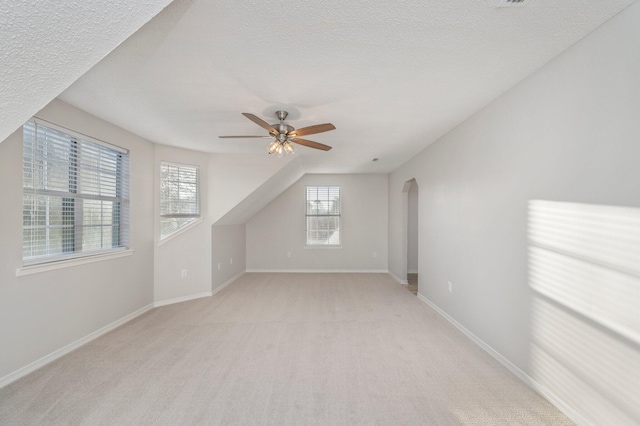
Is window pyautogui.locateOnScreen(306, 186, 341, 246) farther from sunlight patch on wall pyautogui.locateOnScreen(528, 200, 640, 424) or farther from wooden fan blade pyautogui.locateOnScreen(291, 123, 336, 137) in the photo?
sunlight patch on wall pyautogui.locateOnScreen(528, 200, 640, 424)

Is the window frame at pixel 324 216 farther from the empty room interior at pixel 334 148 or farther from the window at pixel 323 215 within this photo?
the empty room interior at pixel 334 148

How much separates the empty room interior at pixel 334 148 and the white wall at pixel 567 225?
0.04 feet

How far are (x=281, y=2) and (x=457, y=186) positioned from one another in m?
2.85

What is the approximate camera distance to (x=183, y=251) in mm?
4461

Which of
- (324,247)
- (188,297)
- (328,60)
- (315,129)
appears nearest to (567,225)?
(328,60)

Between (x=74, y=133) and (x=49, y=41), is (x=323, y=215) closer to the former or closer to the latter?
(x=74, y=133)

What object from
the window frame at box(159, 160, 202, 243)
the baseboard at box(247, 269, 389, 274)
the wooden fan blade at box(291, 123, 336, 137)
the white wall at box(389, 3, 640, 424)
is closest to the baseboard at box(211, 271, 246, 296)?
the baseboard at box(247, 269, 389, 274)

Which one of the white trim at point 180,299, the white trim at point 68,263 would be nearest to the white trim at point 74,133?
the white trim at point 68,263

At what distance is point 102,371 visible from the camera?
242 centimetres

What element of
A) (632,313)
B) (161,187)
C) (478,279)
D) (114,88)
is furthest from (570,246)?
(161,187)

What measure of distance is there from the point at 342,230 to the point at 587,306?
544 cm

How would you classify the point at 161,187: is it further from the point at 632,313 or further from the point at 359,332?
the point at 632,313

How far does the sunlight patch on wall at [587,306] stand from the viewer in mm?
1516

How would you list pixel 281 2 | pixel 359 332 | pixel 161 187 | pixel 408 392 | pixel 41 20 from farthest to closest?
pixel 161 187 → pixel 359 332 → pixel 408 392 → pixel 281 2 → pixel 41 20
